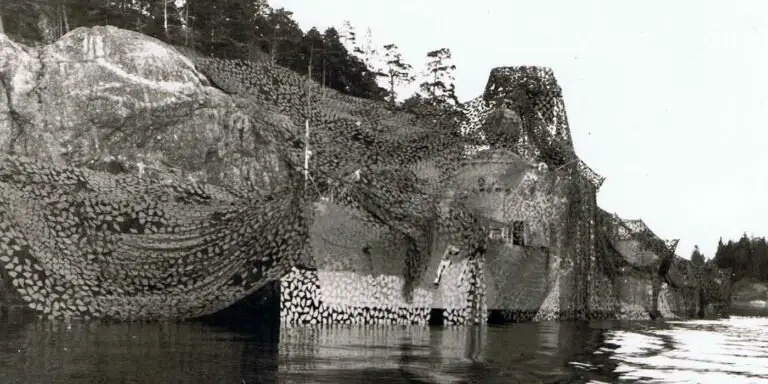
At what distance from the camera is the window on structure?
71.3 ft

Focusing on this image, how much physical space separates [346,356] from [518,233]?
39.9 ft

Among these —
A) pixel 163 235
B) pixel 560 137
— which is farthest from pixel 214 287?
pixel 560 137

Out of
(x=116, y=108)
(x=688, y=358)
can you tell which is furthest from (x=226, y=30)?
(x=688, y=358)

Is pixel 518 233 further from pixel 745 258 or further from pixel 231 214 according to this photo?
pixel 745 258

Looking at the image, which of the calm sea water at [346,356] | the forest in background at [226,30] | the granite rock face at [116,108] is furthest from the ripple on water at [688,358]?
the forest in background at [226,30]

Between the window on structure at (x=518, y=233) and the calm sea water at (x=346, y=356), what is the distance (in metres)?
5.40

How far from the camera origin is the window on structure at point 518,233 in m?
21.7

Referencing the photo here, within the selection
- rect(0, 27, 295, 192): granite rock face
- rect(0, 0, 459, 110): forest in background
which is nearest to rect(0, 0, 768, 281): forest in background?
rect(0, 0, 459, 110): forest in background

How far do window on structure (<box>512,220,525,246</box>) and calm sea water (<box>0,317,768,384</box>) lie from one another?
540 centimetres

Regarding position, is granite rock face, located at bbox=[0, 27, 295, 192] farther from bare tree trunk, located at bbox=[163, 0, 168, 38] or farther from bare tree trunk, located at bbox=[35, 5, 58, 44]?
bare tree trunk, located at bbox=[35, 5, 58, 44]

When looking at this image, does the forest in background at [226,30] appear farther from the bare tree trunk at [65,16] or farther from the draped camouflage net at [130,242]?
the draped camouflage net at [130,242]

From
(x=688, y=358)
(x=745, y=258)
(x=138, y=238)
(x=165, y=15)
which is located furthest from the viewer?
(x=745, y=258)

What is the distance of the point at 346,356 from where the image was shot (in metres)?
10.5

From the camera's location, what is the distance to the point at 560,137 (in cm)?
2311
